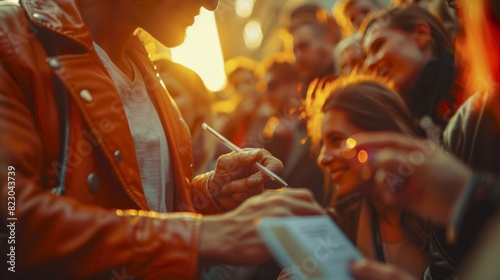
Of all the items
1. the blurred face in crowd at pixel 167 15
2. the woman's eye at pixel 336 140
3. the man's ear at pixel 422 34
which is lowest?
the woman's eye at pixel 336 140

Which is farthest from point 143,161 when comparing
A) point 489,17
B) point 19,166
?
point 489,17

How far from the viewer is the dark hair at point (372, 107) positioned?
1.67 m

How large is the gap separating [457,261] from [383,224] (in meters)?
0.31

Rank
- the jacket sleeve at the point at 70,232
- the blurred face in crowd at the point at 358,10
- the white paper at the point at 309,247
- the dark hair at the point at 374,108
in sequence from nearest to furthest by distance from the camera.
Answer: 1. the white paper at the point at 309,247
2. the jacket sleeve at the point at 70,232
3. the dark hair at the point at 374,108
4. the blurred face in crowd at the point at 358,10

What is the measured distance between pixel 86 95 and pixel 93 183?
0.20 metres

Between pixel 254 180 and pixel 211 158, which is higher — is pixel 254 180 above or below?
above

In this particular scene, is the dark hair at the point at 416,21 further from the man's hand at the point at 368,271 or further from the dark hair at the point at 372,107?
the man's hand at the point at 368,271

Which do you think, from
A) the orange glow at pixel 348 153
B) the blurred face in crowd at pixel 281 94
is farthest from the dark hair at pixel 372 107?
the blurred face in crowd at pixel 281 94

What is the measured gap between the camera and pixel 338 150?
1.65 metres

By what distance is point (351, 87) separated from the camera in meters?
1.81

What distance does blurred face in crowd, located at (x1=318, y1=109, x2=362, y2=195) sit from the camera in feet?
5.31

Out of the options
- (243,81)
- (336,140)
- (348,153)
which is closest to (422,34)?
(336,140)

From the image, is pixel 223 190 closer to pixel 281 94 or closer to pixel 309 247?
pixel 309 247

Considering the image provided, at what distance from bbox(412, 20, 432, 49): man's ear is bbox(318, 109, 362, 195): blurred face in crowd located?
529 millimetres
